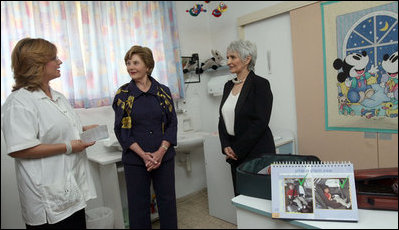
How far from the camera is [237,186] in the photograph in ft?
3.14

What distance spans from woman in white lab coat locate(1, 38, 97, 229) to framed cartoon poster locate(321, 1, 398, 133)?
43.4 inches

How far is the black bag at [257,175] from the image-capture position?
0.89 metres

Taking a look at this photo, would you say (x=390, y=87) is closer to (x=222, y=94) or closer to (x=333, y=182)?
(x=333, y=182)

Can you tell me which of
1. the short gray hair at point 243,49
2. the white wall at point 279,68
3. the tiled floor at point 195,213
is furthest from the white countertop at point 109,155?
the short gray hair at point 243,49

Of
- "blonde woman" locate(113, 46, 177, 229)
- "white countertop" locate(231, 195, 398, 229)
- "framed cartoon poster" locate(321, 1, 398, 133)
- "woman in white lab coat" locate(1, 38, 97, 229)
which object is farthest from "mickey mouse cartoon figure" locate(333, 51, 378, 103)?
"woman in white lab coat" locate(1, 38, 97, 229)

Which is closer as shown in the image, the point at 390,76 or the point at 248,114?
the point at 248,114

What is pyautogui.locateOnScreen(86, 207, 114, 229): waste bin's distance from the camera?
191 centimetres

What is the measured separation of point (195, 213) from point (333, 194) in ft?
1.88

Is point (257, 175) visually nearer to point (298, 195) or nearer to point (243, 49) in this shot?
point (298, 195)

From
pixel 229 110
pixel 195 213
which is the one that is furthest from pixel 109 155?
pixel 229 110

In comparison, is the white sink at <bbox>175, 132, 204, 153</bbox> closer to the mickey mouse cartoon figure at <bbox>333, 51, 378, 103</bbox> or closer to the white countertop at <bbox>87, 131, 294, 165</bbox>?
the white countertop at <bbox>87, 131, 294, 165</bbox>

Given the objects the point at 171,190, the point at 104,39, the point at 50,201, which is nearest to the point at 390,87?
the point at 171,190

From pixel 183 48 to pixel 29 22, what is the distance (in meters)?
0.90

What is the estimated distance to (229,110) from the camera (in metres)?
0.78
